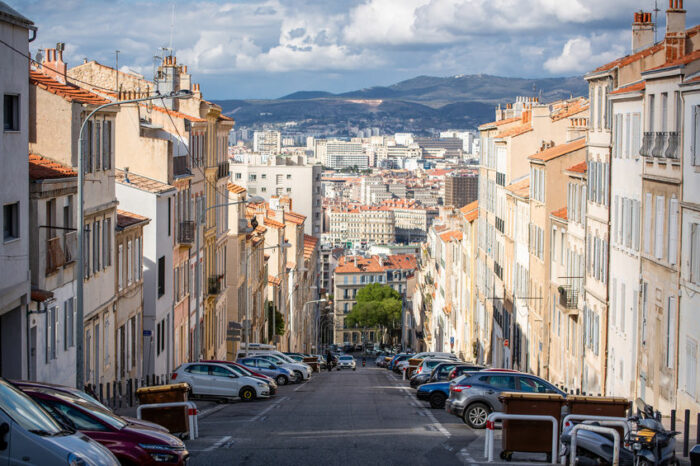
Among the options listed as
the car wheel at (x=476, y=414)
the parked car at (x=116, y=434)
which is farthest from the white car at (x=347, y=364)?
the parked car at (x=116, y=434)

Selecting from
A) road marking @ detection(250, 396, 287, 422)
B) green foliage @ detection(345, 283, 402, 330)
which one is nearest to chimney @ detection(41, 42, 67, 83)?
road marking @ detection(250, 396, 287, 422)

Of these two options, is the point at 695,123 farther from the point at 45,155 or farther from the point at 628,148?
the point at 45,155

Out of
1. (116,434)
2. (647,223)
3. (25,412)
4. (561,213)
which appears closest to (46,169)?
(116,434)

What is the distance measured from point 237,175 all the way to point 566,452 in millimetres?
137112

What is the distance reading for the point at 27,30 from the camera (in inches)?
1022

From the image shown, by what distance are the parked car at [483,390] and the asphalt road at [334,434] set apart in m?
0.49

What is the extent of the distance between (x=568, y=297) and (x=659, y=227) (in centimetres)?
1280

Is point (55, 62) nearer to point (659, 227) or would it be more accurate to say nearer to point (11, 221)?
point (11, 221)

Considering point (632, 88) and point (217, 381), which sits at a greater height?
point (632, 88)

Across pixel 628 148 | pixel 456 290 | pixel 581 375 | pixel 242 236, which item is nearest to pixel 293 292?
pixel 456 290

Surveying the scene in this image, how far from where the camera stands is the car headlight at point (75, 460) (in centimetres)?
1157

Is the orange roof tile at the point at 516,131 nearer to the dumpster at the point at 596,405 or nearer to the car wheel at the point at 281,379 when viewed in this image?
the car wheel at the point at 281,379


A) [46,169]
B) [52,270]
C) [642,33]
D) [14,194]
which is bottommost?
[52,270]

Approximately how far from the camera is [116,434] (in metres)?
14.9
